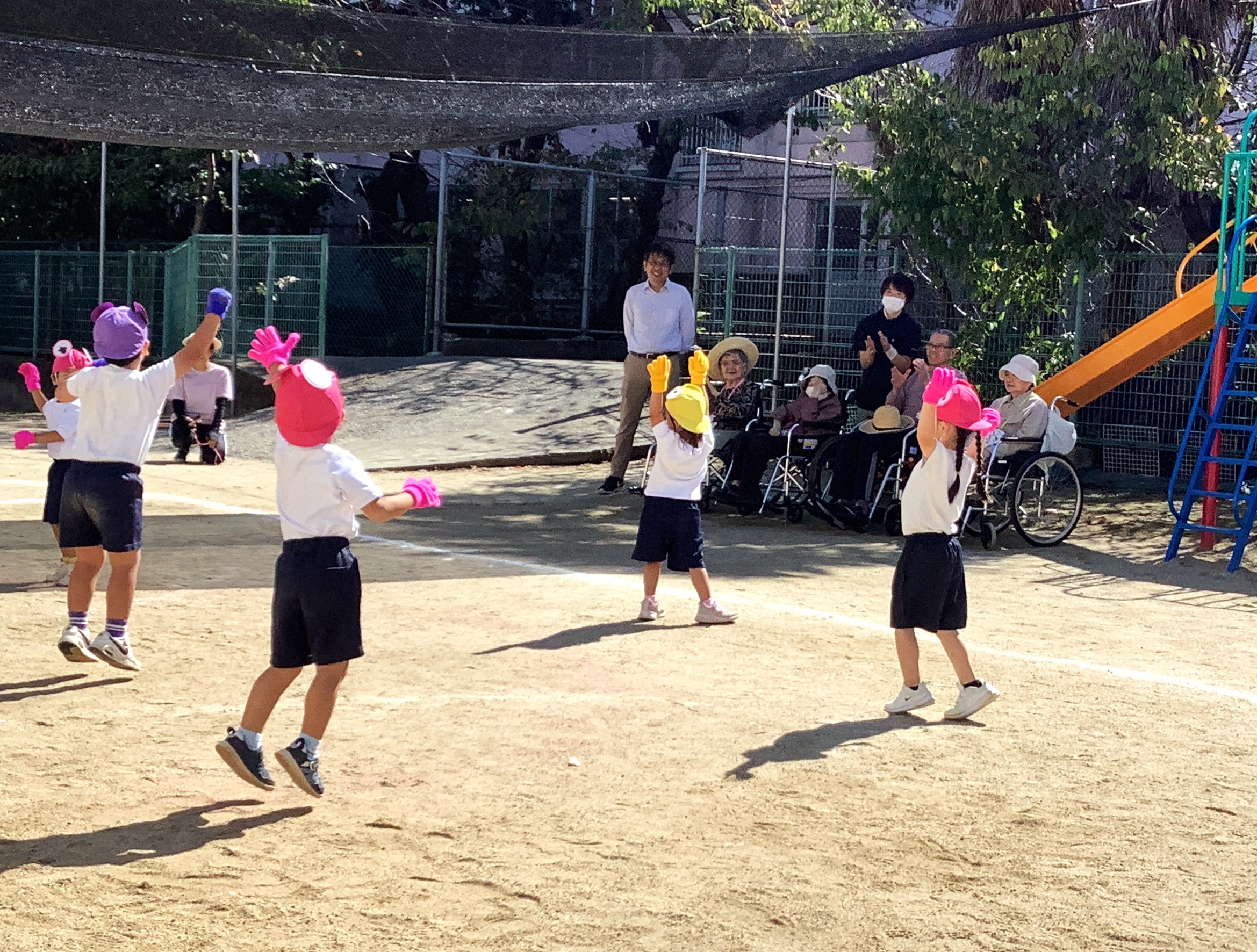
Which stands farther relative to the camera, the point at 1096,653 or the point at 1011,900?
the point at 1096,653

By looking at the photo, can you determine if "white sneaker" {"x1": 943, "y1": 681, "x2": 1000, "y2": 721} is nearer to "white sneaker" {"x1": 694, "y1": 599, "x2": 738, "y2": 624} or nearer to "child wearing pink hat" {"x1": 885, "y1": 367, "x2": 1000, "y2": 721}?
"child wearing pink hat" {"x1": 885, "y1": 367, "x2": 1000, "y2": 721}

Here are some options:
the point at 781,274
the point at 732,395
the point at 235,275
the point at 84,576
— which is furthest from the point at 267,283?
the point at 84,576

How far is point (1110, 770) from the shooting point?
5.68m

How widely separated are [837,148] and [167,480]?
8.18 metres

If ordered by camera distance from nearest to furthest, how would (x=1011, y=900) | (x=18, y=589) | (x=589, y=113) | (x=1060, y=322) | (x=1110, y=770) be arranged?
1. (x=1011, y=900)
2. (x=1110, y=770)
3. (x=18, y=589)
4. (x=589, y=113)
5. (x=1060, y=322)

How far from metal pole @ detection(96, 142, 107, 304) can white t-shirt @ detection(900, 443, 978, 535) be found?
1772 cm

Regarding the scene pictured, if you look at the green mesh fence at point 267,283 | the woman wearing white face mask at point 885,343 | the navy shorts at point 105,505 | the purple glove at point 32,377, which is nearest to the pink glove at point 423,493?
the navy shorts at point 105,505

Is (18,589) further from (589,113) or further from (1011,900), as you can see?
(1011,900)

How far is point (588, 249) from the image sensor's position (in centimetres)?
2325

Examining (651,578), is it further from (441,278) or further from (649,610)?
(441,278)

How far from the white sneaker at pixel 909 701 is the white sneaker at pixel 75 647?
3.42 meters

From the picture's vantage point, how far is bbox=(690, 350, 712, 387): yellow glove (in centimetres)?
861

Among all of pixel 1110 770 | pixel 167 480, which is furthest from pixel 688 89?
pixel 167 480

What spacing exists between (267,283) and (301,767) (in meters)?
17.1
